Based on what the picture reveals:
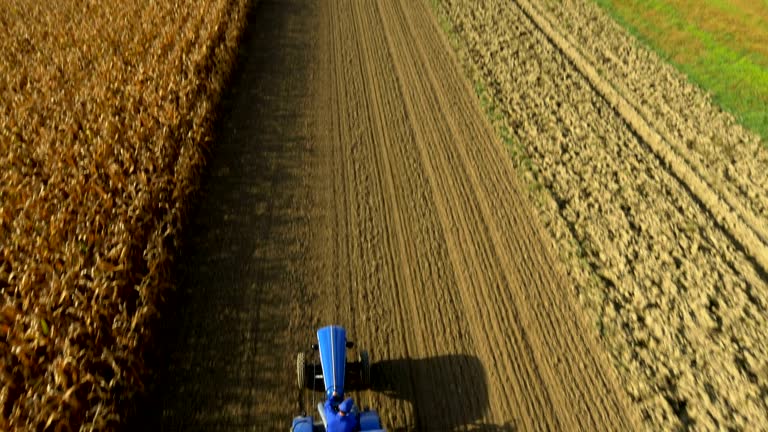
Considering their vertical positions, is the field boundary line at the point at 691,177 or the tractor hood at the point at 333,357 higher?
the field boundary line at the point at 691,177

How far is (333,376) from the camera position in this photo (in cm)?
566

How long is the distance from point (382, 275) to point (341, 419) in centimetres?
291

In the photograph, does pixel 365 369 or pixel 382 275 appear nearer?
pixel 365 369

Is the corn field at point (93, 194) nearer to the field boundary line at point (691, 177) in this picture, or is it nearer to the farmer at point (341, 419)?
the farmer at point (341, 419)

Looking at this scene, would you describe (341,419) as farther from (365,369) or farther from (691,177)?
(691,177)

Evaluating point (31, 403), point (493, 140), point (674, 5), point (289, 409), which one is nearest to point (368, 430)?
point (289, 409)

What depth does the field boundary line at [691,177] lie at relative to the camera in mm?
8969

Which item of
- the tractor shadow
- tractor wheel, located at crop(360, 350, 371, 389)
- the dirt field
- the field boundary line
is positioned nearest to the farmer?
tractor wheel, located at crop(360, 350, 371, 389)

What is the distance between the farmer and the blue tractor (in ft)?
0.20

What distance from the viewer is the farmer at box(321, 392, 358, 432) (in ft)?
16.8

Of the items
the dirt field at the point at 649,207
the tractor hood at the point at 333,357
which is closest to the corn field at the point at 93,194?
the tractor hood at the point at 333,357

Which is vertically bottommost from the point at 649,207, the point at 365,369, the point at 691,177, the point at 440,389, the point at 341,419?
the point at 341,419

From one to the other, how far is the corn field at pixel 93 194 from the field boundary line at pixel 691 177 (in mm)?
9268

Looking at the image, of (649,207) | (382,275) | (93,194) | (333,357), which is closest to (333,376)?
(333,357)
